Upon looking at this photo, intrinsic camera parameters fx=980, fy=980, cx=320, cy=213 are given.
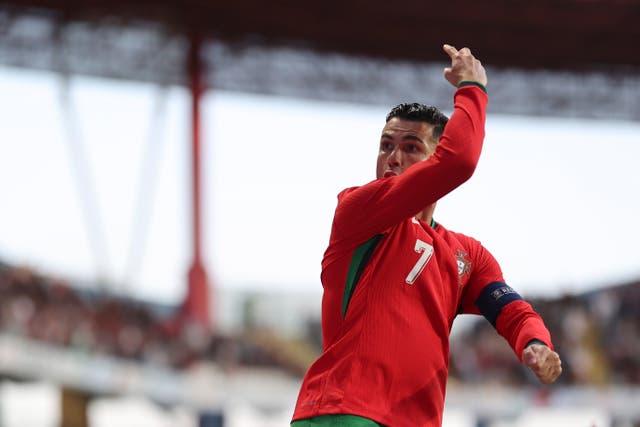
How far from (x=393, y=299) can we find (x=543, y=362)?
0.43m

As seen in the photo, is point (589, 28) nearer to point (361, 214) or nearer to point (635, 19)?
point (635, 19)

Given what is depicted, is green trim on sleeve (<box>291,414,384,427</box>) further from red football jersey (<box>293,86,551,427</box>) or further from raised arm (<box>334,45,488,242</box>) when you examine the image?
raised arm (<box>334,45,488,242</box>)

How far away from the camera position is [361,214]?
2.62m

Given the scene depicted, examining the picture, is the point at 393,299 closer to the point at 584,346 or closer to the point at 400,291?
the point at 400,291

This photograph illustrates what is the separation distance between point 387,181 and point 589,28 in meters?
17.3

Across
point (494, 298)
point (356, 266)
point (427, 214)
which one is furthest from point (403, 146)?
point (494, 298)

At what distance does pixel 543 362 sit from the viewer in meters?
2.56

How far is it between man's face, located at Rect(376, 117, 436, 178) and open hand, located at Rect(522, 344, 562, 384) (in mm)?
622

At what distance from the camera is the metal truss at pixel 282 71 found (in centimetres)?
1803

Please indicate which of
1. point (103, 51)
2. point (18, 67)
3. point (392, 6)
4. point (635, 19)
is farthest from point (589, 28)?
point (18, 67)

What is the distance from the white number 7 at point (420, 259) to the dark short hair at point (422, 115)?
13.3 inches

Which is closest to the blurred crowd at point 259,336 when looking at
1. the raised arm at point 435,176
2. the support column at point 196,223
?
the support column at point 196,223

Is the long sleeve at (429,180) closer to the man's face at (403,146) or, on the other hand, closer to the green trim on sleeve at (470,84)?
the green trim on sleeve at (470,84)

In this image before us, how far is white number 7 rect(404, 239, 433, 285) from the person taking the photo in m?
2.70
